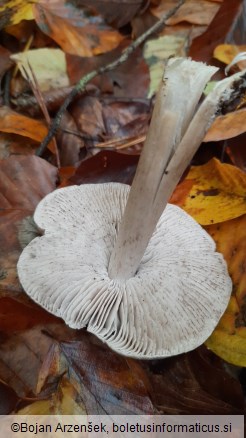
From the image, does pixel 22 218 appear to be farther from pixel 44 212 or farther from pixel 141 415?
pixel 141 415

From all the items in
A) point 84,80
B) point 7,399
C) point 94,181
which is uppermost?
point 84,80

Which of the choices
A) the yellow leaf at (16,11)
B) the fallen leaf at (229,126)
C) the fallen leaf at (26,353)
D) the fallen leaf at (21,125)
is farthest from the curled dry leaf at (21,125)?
the fallen leaf at (26,353)

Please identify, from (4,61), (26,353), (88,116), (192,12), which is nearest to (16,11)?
(4,61)

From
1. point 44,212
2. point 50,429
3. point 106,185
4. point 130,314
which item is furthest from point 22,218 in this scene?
point 50,429

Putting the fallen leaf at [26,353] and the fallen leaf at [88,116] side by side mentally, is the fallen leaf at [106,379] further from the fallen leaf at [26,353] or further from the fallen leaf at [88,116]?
the fallen leaf at [88,116]

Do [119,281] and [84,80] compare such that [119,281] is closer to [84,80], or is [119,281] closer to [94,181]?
[94,181]
